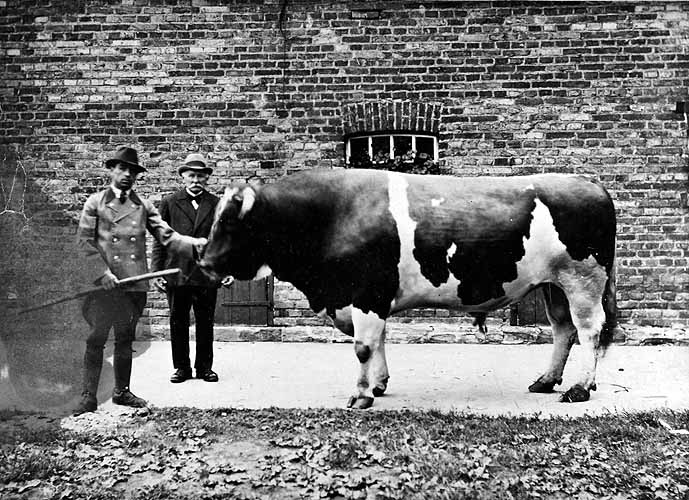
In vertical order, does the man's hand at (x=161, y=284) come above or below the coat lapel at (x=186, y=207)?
below

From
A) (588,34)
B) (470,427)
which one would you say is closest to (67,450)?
(470,427)

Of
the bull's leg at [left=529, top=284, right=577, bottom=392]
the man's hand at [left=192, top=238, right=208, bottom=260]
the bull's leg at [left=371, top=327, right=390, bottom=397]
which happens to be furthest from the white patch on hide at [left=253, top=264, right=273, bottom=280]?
the bull's leg at [left=529, top=284, right=577, bottom=392]

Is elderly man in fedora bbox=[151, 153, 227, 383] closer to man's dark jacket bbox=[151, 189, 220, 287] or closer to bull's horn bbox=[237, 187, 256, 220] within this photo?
man's dark jacket bbox=[151, 189, 220, 287]

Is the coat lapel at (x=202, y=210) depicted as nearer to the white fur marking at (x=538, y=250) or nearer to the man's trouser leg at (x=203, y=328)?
the man's trouser leg at (x=203, y=328)

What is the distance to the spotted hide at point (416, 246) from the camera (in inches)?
180

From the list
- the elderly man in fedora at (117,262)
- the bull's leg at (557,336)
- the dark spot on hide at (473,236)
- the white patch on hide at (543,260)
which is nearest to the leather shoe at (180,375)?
the elderly man in fedora at (117,262)

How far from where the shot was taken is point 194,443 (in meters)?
3.88

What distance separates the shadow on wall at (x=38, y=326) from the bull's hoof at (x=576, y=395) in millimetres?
3197

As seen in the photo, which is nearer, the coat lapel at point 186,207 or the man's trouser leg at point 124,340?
the man's trouser leg at point 124,340

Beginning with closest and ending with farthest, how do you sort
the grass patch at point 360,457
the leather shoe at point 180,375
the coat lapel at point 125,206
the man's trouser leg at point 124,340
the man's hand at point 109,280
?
the grass patch at point 360,457
the man's hand at point 109,280
the coat lapel at point 125,206
the man's trouser leg at point 124,340
the leather shoe at point 180,375

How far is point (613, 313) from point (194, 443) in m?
3.20

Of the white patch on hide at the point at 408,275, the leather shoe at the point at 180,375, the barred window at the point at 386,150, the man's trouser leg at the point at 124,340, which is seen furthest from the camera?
the barred window at the point at 386,150

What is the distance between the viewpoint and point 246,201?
444cm

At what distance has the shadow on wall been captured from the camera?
4.24 meters
